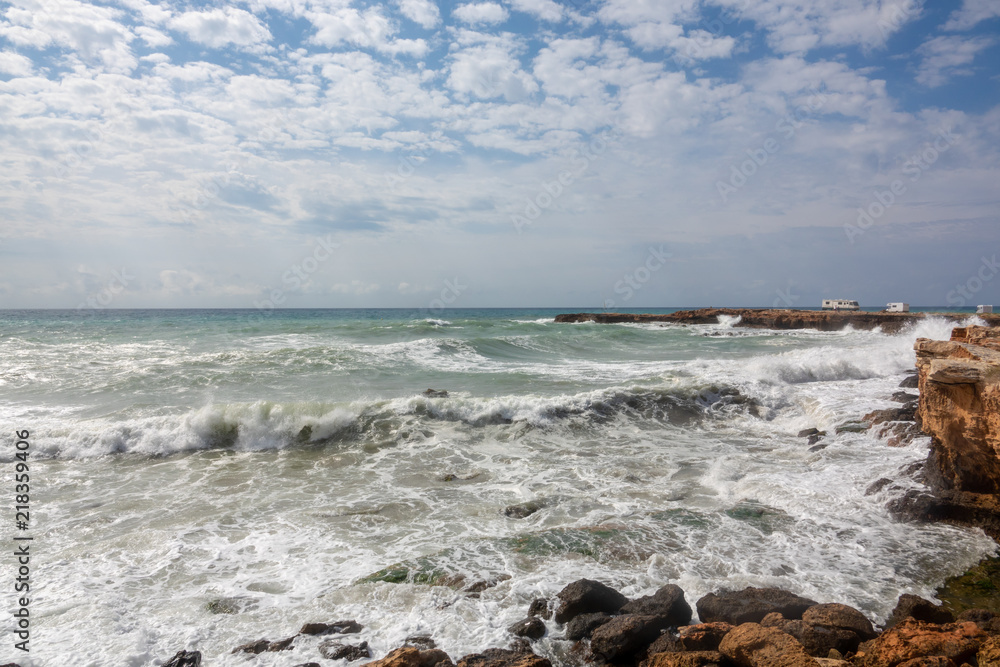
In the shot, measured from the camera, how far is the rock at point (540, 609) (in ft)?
13.8

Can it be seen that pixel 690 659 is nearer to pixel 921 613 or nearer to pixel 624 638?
pixel 624 638

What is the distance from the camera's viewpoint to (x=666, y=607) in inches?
158

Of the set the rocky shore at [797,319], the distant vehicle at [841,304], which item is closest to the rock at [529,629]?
the rocky shore at [797,319]

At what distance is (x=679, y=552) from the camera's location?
520 cm

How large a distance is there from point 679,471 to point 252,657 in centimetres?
620

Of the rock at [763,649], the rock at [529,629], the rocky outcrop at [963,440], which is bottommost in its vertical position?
the rock at [529,629]

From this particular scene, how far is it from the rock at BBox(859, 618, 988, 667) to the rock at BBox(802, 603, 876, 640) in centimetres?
24

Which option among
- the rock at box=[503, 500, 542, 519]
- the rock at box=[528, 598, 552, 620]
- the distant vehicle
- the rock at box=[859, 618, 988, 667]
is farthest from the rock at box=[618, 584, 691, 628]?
the distant vehicle

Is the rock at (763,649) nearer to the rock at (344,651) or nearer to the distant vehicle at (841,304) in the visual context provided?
the rock at (344,651)

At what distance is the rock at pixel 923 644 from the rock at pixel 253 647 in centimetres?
419

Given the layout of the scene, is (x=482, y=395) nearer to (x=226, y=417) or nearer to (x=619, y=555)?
(x=226, y=417)

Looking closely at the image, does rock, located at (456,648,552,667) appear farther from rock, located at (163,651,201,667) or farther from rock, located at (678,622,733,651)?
rock, located at (163,651,201,667)

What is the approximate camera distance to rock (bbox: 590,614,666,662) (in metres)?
3.72

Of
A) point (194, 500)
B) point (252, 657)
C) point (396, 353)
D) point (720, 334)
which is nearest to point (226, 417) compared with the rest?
point (194, 500)
